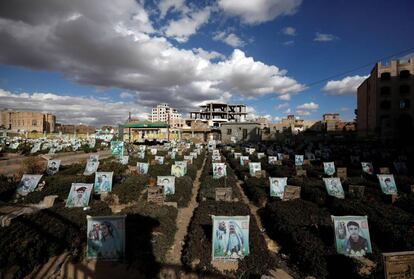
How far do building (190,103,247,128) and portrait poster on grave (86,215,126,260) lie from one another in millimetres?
102114

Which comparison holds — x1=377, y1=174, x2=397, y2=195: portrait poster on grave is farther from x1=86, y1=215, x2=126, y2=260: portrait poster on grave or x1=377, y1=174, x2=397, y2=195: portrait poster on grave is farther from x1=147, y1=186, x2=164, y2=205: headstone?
x1=86, y1=215, x2=126, y2=260: portrait poster on grave

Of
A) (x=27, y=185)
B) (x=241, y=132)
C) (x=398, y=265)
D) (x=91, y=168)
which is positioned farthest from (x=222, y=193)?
(x=241, y=132)

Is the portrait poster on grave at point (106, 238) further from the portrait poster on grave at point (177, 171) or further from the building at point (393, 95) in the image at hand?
the building at point (393, 95)

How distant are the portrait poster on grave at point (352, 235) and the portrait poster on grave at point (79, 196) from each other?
9800mm

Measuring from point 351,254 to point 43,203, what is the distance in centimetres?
1244

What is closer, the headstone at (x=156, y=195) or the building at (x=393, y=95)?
the headstone at (x=156, y=195)

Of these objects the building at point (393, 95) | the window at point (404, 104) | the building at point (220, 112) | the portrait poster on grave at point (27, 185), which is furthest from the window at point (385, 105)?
the building at point (220, 112)

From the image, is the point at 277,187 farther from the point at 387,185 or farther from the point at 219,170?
the point at 387,185

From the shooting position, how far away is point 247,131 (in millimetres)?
67000

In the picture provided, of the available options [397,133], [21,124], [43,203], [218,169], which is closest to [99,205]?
[43,203]

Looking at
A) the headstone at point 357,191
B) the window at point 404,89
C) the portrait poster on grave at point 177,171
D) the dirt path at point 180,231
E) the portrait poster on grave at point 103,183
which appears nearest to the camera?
the dirt path at point 180,231

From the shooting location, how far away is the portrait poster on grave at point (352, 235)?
6.95 metres

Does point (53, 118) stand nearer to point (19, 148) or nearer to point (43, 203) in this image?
point (19, 148)

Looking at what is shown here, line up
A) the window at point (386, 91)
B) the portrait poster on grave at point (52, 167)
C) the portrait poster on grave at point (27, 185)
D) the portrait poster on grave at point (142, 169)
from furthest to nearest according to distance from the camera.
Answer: the window at point (386, 91) < the portrait poster on grave at point (142, 169) < the portrait poster on grave at point (52, 167) < the portrait poster on grave at point (27, 185)
